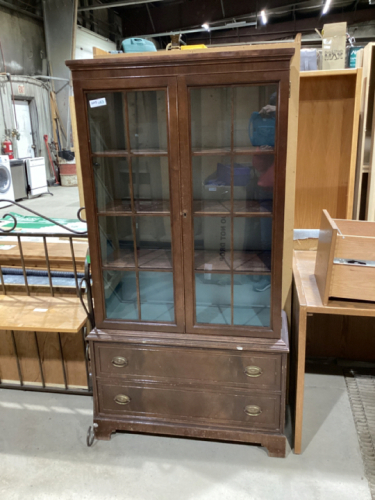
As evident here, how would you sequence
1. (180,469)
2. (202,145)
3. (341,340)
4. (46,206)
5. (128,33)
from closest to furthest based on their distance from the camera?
1. (202,145)
2. (180,469)
3. (341,340)
4. (46,206)
5. (128,33)

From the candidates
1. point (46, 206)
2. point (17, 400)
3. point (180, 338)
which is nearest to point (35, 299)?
point (17, 400)

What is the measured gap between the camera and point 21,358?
248 centimetres

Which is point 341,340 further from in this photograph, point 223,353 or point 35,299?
point 35,299

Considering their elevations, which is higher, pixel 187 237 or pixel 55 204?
pixel 187 237

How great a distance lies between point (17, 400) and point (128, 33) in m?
10.3

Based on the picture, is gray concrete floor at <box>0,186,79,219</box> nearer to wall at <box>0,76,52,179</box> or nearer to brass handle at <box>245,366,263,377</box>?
wall at <box>0,76,52,179</box>

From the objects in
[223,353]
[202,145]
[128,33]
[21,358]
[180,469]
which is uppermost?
[128,33]

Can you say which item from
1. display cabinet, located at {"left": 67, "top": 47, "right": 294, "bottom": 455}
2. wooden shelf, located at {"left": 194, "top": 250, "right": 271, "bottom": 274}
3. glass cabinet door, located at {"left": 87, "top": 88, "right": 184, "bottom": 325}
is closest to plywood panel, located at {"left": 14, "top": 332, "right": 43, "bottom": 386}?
display cabinet, located at {"left": 67, "top": 47, "right": 294, "bottom": 455}

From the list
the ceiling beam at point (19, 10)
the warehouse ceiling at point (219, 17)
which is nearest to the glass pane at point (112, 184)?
the ceiling beam at point (19, 10)

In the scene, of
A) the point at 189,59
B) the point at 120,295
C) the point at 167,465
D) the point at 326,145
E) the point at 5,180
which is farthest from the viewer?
the point at 5,180

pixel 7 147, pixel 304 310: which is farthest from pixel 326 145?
pixel 7 147

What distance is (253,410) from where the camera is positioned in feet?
6.34

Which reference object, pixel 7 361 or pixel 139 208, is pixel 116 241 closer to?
pixel 139 208

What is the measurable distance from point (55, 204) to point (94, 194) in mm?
5648
